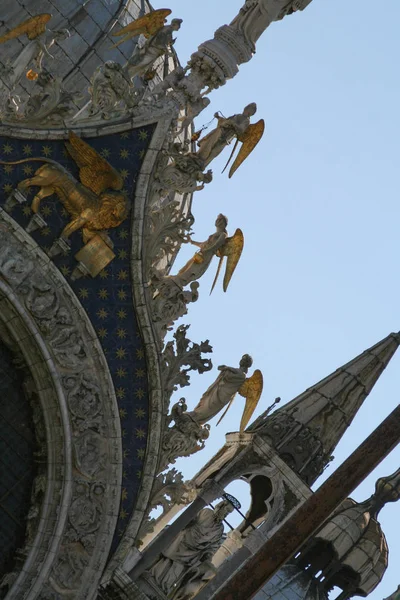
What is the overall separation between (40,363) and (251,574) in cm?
482

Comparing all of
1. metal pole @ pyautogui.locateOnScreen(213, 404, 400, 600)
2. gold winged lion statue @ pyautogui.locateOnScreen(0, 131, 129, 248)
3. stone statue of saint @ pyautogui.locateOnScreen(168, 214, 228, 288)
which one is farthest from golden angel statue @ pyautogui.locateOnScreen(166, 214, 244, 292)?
metal pole @ pyautogui.locateOnScreen(213, 404, 400, 600)

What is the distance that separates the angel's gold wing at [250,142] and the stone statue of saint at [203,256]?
0.85 m

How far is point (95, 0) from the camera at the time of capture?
23500 mm

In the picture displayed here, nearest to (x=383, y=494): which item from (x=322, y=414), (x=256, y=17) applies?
(x=322, y=414)

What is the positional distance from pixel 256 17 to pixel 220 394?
17.7ft

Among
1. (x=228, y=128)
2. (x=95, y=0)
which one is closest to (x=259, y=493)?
(x=228, y=128)

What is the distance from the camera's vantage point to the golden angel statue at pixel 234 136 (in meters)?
19.1

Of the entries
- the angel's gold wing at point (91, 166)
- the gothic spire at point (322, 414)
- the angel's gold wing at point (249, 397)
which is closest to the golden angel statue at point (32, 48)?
the angel's gold wing at point (91, 166)

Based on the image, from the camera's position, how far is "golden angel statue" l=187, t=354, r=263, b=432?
18.3 metres

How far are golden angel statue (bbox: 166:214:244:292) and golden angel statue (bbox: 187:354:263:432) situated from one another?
4.05 feet

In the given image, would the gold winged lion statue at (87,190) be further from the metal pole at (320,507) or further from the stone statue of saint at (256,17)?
the metal pole at (320,507)

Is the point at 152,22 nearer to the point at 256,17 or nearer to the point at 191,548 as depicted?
the point at 256,17

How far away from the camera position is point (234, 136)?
19453mm

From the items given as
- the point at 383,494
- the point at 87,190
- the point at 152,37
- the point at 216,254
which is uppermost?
the point at 152,37
